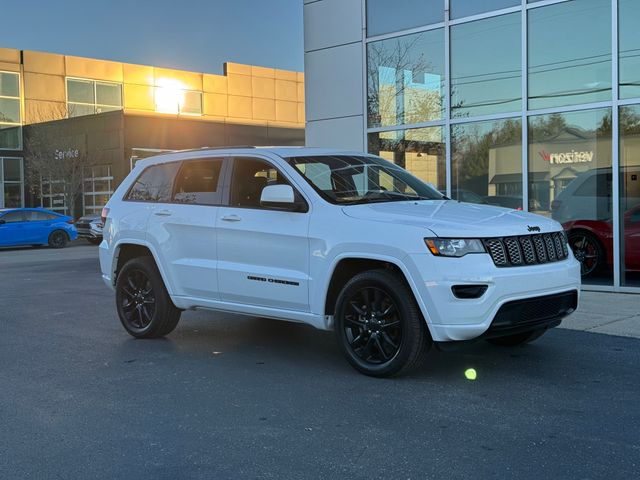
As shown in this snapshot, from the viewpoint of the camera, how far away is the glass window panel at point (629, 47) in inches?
409

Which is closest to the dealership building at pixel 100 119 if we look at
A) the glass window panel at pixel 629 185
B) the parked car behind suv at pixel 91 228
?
the parked car behind suv at pixel 91 228

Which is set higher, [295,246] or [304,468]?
[295,246]

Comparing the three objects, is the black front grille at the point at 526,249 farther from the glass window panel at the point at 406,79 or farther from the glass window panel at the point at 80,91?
the glass window panel at the point at 80,91

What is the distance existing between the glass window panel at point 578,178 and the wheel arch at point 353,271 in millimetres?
6300

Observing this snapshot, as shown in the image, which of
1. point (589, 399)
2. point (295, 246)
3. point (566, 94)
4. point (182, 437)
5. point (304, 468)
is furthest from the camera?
point (566, 94)

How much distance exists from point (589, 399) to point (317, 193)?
105 inches

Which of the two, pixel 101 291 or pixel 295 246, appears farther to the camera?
pixel 101 291

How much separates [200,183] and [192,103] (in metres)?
39.6

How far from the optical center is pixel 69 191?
33.6m

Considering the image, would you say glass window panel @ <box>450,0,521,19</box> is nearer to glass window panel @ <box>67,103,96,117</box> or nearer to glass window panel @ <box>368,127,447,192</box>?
glass window panel @ <box>368,127,447,192</box>

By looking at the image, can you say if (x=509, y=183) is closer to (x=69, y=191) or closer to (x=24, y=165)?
(x=69, y=191)

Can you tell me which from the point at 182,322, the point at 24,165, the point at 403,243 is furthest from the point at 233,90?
the point at 403,243

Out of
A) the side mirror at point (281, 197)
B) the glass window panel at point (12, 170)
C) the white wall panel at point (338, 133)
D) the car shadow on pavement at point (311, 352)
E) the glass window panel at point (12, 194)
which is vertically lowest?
the car shadow on pavement at point (311, 352)

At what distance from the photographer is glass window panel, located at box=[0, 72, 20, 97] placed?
3722cm
